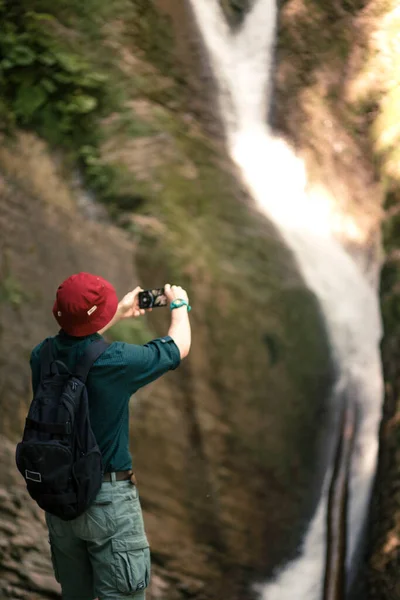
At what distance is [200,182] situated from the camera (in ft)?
17.3

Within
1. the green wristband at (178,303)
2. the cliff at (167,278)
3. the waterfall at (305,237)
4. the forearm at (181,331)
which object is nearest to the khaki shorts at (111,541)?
the forearm at (181,331)

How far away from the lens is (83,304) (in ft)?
7.58

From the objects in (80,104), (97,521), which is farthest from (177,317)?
(80,104)

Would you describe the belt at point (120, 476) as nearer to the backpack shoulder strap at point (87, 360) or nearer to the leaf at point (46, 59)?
the backpack shoulder strap at point (87, 360)

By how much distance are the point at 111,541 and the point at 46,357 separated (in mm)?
719

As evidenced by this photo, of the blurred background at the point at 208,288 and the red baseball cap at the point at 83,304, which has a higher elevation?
the red baseball cap at the point at 83,304

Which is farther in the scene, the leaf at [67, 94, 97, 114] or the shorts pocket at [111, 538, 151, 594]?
the leaf at [67, 94, 97, 114]

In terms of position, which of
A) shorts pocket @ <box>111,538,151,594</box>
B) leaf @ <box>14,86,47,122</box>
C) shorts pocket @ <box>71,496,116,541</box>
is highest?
leaf @ <box>14,86,47,122</box>

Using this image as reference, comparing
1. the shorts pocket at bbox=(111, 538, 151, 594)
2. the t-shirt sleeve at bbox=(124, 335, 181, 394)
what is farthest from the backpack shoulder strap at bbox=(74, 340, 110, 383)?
the shorts pocket at bbox=(111, 538, 151, 594)

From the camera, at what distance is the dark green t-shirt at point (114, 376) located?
235 cm

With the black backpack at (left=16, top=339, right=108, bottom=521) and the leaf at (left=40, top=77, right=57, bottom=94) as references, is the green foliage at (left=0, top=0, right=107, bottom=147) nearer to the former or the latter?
the leaf at (left=40, top=77, right=57, bottom=94)

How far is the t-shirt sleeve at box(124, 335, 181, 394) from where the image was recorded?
2.36 m

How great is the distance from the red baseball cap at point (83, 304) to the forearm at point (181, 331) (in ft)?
0.92

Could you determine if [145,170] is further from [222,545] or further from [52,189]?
[222,545]
